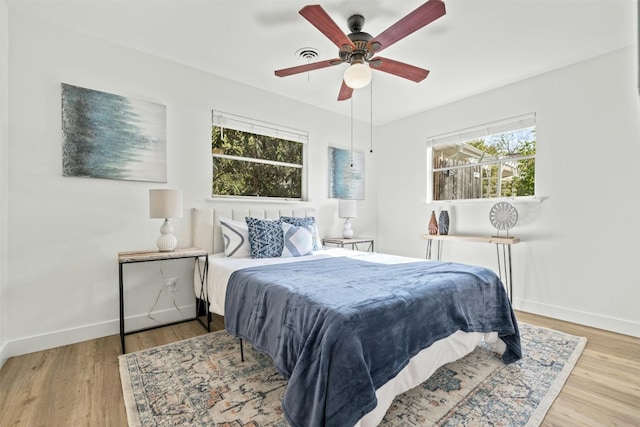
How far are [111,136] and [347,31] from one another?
7.26 feet

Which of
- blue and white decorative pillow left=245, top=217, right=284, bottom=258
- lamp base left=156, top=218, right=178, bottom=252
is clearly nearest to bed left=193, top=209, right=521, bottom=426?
blue and white decorative pillow left=245, top=217, right=284, bottom=258

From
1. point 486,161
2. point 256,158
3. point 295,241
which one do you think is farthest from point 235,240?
point 486,161

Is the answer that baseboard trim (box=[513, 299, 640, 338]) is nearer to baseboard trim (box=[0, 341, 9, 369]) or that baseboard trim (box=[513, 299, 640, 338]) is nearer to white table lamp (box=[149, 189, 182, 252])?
white table lamp (box=[149, 189, 182, 252])

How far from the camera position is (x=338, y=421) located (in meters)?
1.18

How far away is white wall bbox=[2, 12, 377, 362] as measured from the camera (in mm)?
2275

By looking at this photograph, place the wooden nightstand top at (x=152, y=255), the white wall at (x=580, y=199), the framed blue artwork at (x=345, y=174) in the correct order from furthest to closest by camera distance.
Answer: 1. the framed blue artwork at (x=345, y=174)
2. the white wall at (x=580, y=199)
3. the wooden nightstand top at (x=152, y=255)

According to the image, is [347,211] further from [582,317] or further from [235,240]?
[582,317]

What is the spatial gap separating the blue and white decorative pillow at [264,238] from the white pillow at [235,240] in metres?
0.06

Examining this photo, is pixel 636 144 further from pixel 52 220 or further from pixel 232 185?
pixel 52 220

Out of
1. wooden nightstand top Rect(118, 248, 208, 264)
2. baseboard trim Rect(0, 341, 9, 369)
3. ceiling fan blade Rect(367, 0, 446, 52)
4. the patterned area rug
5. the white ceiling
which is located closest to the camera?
the patterned area rug

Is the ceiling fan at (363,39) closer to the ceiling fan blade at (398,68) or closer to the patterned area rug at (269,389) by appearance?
the ceiling fan blade at (398,68)

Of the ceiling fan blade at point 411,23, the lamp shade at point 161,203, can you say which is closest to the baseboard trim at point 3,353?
the lamp shade at point 161,203

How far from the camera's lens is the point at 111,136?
2.61 meters

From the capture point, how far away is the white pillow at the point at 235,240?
2904 millimetres
